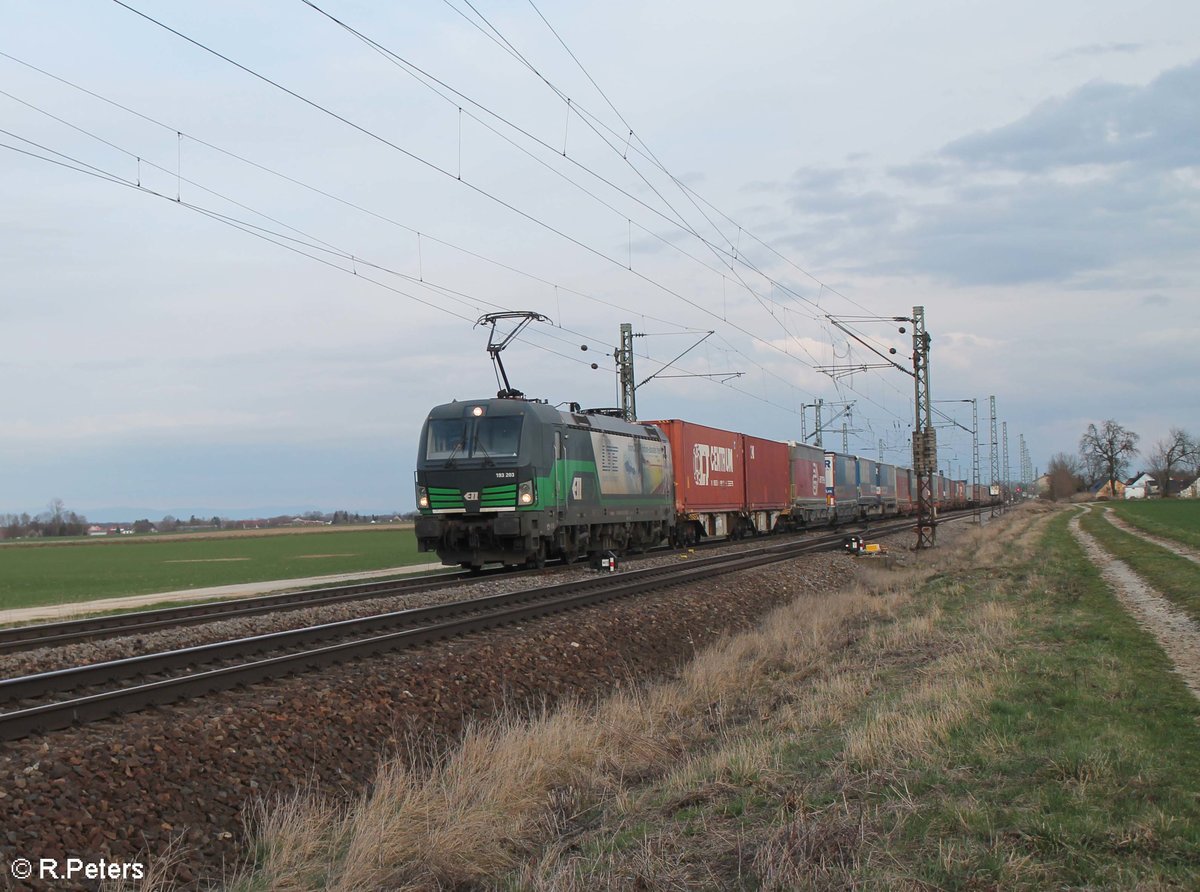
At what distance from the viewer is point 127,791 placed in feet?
22.8

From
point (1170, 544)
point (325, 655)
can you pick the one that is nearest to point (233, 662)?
point (325, 655)

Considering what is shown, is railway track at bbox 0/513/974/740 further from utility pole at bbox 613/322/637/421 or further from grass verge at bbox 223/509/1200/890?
utility pole at bbox 613/322/637/421

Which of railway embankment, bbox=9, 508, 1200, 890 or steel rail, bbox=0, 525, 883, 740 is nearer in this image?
railway embankment, bbox=9, 508, 1200, 890

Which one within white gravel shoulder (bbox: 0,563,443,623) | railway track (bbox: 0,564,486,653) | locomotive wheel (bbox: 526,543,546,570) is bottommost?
white gravel shoulder (bbox: 0,563,443,623)

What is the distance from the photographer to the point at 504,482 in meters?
21.3

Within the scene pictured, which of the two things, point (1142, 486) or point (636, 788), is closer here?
point (636, 788)

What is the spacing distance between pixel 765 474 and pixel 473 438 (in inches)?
889

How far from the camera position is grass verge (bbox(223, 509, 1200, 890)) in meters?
5.21

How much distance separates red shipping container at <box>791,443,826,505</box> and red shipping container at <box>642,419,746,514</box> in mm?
7845

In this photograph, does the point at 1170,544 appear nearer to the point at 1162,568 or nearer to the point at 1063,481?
the point at 1162,568

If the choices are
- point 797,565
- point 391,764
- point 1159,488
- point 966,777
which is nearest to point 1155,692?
point 966,777

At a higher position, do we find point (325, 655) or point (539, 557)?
point (539, 557)

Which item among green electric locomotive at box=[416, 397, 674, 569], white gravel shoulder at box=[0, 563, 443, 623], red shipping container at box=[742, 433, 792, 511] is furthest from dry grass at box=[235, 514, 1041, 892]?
red shipping container at box=[742, 433, 792, 511]

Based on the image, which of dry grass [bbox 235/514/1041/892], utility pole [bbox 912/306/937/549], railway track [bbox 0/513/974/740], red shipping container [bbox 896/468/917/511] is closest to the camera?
dry grass [bbox 235/514/1041/892]
